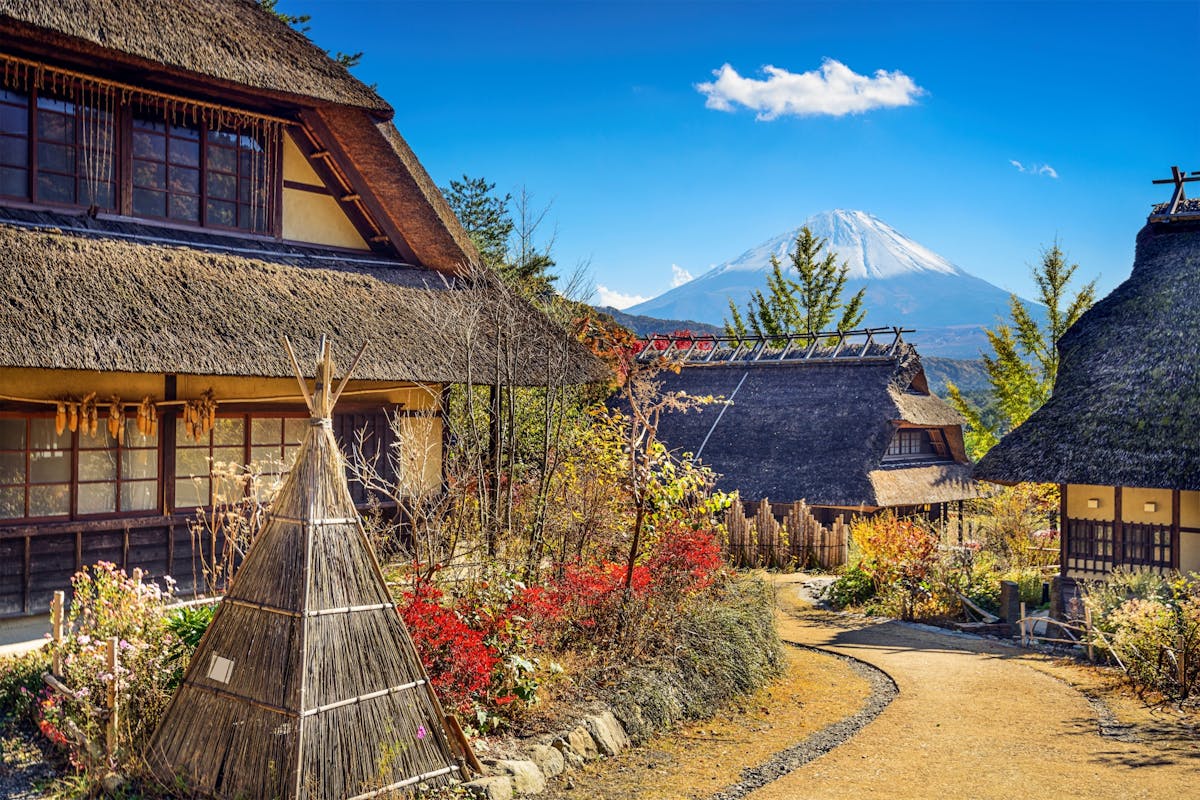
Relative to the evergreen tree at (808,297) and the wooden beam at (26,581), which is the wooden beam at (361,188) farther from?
the evergreen tree at (808,297)

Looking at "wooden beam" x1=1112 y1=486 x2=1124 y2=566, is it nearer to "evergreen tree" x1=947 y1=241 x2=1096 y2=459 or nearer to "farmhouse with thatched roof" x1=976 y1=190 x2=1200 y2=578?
"farmhouse with thatched roof" x1=976 y1=190 x2=1200 y2=578

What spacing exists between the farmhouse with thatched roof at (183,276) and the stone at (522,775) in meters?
3.16

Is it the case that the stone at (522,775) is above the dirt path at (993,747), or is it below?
above

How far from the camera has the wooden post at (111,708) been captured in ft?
20.7

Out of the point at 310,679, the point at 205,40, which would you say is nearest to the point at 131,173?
the point at 205,40

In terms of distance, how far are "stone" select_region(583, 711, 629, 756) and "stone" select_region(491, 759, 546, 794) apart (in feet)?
2.66

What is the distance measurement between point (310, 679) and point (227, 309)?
5.92 metres

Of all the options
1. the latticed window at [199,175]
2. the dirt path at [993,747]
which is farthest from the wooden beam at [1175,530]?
the latticed window at [199,175]

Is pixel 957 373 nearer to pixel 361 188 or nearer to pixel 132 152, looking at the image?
pixel 361 188

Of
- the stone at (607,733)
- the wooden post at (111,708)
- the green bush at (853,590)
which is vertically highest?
the wooden post at (111,708)

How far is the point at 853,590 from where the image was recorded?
15.6 meters

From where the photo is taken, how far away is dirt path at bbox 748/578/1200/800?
22.5ft

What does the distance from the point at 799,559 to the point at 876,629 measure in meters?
5.36

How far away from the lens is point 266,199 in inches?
482
